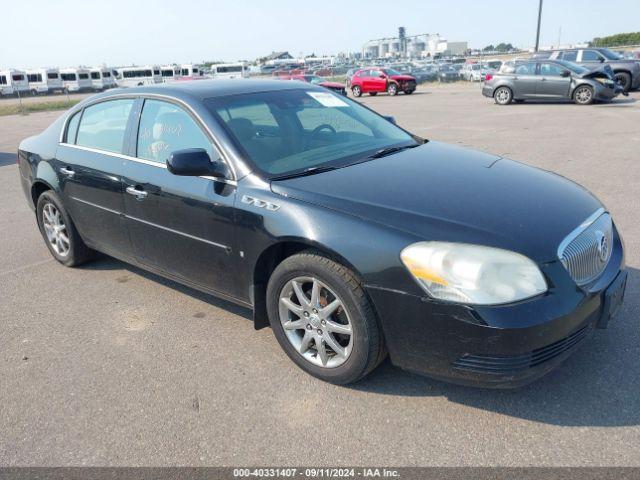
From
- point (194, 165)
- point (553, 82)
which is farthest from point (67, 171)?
point (553, 82)

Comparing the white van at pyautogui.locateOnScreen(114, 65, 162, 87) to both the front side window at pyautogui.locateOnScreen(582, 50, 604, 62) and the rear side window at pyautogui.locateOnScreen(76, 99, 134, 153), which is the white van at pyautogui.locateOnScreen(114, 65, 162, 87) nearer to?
the front side window at pyautogui.locateOnScreen(582, 50, 604, 62)

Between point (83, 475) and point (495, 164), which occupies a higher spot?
point (495, 164)

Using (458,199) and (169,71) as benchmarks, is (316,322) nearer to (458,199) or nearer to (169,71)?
(458,199)

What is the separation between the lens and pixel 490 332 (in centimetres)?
247

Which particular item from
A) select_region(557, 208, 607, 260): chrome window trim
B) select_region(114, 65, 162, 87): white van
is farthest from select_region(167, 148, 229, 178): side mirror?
select_region(114, 65, 162, 87): white van

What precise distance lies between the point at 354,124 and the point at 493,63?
4619 centimetres

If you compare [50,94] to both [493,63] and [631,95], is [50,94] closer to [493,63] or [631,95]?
[493,63]

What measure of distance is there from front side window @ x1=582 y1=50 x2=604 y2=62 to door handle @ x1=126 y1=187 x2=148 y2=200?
73.7ft

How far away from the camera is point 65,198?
475 cm

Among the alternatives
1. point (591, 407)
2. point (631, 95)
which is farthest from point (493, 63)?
point (591, 407)

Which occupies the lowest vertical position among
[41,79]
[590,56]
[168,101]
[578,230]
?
[578,230]

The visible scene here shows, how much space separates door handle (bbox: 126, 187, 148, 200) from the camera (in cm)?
383

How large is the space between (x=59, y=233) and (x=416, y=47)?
121277mm

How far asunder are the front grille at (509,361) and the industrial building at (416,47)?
106 m
